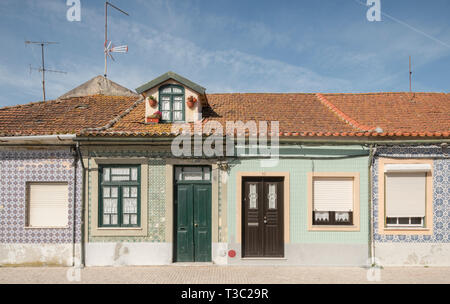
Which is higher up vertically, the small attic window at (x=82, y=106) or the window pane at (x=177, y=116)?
the small attic window at (x=82, y=106)

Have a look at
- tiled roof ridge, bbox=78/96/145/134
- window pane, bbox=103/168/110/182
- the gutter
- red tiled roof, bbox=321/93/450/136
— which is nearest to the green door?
window pane, bbox=103/168/110/182

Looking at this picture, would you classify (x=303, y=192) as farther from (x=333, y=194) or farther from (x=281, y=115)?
(x=281, y=115)

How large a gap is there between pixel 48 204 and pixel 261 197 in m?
5.99

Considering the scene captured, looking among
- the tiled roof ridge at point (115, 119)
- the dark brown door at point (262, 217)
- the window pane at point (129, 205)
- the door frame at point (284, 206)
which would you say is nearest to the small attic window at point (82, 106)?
the tiled roof ridge at point (115, 119)

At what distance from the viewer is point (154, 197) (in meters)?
8.34

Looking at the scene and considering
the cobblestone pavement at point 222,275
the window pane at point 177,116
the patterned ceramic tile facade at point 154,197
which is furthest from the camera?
the window pane at point 177,116

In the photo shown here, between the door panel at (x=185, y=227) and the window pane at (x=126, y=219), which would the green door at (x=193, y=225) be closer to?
the door panel at (x=185, y=227)

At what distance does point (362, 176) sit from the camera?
8352mm

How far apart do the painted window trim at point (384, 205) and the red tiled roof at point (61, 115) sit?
817cm

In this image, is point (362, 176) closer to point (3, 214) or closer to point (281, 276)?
point (281, 276)

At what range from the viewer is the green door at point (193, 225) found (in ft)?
27.4

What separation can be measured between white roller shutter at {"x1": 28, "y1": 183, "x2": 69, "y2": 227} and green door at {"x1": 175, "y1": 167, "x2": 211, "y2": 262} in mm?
3189

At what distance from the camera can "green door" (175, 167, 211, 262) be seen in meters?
8.36

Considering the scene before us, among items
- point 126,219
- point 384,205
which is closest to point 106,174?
point 126,219
